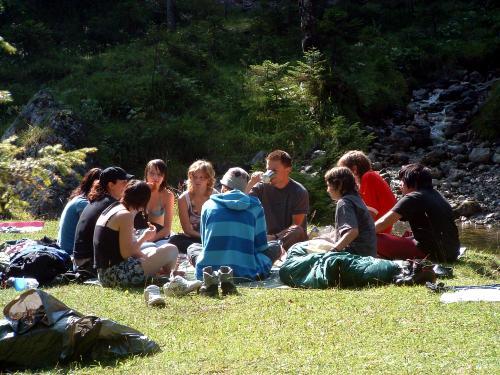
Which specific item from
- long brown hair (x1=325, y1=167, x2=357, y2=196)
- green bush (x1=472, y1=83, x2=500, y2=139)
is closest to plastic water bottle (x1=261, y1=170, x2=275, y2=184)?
long brown hair (x1=325, y1=167, x2=357, y2=196)

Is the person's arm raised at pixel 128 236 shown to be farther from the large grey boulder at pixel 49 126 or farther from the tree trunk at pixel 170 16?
the tree trunk at pixel 170 16

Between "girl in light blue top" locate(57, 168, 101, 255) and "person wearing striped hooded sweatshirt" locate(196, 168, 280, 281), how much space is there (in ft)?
5.37

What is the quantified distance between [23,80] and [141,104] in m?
5.88

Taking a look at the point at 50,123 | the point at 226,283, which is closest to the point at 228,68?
the point at 50,123

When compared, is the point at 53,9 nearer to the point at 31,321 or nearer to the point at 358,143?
the point at 358,143

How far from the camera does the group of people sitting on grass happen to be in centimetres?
725

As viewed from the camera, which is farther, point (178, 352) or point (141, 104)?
point (141, 104)

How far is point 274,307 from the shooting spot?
6.19 metres

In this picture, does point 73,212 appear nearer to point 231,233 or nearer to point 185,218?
point 185,218


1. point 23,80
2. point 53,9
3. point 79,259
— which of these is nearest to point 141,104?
point 23,80

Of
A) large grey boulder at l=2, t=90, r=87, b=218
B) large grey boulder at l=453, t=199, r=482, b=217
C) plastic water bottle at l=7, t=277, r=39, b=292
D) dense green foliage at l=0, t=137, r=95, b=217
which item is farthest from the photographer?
large grey boulder at l=2, t=90, r=87, b=218

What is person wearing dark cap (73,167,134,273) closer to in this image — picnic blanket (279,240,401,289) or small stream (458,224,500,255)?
picnic blanket (279,240,401,289)

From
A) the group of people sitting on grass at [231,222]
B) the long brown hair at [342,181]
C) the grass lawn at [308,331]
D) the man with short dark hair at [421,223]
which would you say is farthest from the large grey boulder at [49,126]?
the grass lawn at [308,331]

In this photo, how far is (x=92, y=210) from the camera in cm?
775
